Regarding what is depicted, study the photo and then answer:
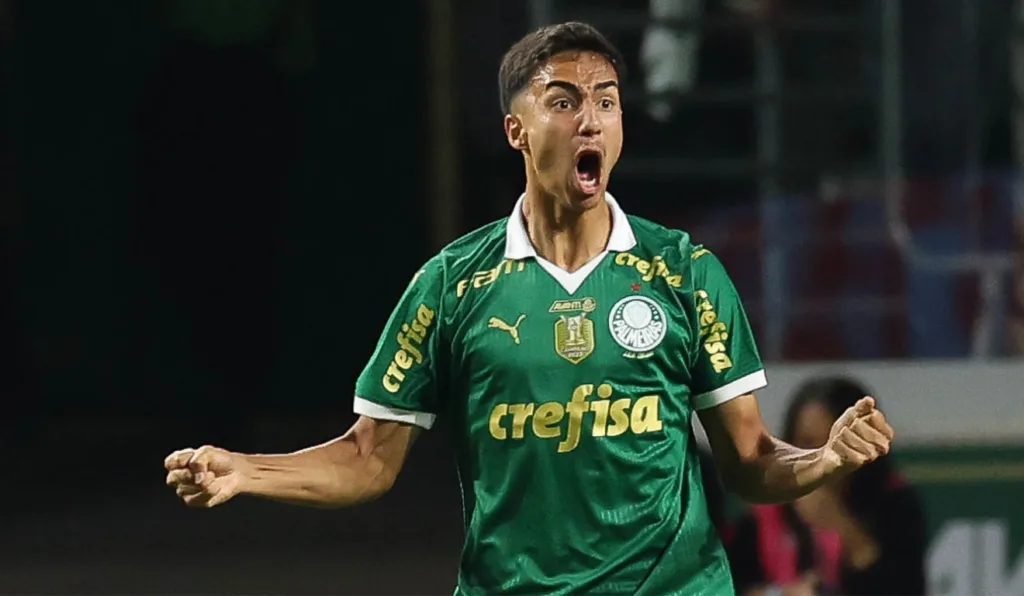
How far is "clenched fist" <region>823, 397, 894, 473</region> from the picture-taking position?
285cm

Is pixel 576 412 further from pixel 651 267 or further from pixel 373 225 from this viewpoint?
pixel 373 225

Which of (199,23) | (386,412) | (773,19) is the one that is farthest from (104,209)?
(386,412)

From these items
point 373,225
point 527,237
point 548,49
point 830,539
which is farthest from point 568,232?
point 373,225

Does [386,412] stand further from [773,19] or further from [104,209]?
[104,209]

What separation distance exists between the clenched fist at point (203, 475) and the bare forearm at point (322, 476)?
0.19 ft

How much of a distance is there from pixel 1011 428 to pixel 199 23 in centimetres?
442

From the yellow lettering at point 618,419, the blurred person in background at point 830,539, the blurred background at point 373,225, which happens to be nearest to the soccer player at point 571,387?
the yellow lettering at point 618,419

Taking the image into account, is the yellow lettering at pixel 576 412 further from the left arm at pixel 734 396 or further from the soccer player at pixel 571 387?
the left arm at pixel 734 396

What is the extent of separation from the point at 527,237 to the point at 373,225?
6479mm

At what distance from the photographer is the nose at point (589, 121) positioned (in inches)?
118

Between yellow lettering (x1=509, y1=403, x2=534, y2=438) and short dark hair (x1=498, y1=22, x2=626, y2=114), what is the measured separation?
0.48 m

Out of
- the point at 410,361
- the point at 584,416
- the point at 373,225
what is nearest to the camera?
the point at 584,416

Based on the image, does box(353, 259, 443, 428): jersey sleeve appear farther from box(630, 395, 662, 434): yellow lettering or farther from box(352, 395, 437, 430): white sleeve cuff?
box(630, 395, 662, 434): yellow lettering

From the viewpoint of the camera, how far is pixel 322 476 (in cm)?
308
